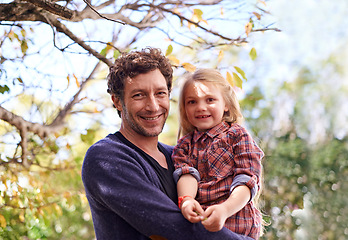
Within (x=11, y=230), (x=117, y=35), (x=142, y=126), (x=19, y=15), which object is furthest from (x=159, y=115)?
(x=11, y=230)

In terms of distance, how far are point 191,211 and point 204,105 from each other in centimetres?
61

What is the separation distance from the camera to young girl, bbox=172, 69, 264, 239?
66.1 inches

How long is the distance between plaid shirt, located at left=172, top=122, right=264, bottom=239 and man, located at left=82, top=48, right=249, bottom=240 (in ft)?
0.32

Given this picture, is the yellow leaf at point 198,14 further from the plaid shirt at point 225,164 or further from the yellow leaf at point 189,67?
the plaid shirt at point 225,164

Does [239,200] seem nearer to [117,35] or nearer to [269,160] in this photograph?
[117,35]

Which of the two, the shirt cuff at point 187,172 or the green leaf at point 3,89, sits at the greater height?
the green leaf at point 3,89

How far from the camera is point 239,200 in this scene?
169 cm

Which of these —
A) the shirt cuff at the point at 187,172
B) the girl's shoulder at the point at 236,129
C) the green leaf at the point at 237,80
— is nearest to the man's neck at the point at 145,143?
the shirt cuff at the point at 187,172

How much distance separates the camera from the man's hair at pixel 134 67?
1.92m

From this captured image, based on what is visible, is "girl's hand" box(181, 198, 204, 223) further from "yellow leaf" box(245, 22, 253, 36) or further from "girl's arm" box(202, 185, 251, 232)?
"yellow leaf" box(245, 22, 253, 36)

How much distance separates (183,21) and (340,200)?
503cm

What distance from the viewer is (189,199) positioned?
5.33 feet

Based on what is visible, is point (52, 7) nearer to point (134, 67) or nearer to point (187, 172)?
point (134, 67)

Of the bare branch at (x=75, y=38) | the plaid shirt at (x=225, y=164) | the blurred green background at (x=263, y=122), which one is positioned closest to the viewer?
the plaid shirt at (x=225, y=164)
